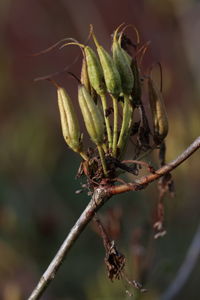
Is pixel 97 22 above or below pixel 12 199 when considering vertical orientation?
above

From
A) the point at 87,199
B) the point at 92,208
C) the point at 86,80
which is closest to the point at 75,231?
the point at 92,208

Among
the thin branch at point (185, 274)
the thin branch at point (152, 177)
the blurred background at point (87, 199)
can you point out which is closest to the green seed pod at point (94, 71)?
the thin branch at point (152, 177)

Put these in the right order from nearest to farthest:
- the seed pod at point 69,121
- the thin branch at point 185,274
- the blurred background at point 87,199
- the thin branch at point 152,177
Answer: the thin branch at point 152,177 < the seed pod at point 69,121 < the thin branch at point 185,274 < the blurred background at point 87,199

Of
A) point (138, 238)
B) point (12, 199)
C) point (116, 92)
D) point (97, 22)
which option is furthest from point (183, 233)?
point (116, 92)

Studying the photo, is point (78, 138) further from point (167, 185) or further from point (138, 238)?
point (138, 238)

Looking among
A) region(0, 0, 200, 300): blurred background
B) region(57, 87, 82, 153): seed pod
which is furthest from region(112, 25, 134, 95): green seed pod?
region(0, 0, 200, 300): blurred background

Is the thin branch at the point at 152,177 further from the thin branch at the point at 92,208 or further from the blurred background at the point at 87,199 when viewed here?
the blurred background at the point at 87,199

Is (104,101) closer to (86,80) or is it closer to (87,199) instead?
(86,80)
